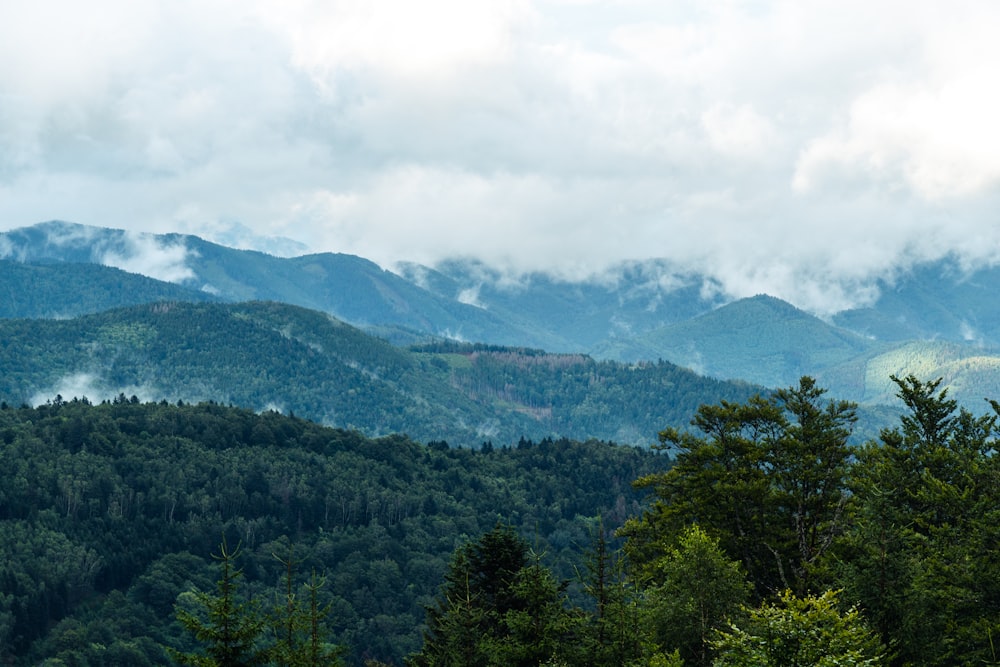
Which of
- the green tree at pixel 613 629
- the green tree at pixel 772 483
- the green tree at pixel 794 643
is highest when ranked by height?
the green tree at pixel 772 483

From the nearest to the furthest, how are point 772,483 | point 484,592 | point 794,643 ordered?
point 794,643, point 484,592, point 772,483

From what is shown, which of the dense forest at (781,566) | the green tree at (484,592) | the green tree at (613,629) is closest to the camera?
the dense forest at (781,566)

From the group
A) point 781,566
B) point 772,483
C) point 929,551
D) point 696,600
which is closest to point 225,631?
point 696,600

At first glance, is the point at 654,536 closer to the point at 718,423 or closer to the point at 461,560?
the point at 718,423

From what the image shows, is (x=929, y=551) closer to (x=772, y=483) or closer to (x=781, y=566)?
(x=781, y=566)

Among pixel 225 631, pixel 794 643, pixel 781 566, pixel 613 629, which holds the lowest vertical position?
pixel 613 629

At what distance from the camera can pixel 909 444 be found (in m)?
88.2

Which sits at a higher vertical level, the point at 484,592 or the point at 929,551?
the point at 929,551

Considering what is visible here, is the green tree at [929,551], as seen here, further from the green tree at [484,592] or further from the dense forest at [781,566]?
the green tree at [484,592]

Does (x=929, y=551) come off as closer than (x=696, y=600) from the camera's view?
No

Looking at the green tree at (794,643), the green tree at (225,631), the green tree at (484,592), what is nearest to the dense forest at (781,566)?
the green tree at (794,643)

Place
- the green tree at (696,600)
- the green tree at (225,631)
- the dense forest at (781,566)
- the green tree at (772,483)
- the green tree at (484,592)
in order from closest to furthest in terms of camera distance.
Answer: the green tree at (225,631) < the dense forest at (781,566) < the green tree at (696,600) < the green tree at (484,592) < the green tree at (772,483)

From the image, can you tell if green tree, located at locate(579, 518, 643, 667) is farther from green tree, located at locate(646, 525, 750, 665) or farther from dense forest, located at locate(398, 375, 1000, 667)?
green tree, located at locate(646, 525, 750, 665)

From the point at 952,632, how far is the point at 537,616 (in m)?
24.9
